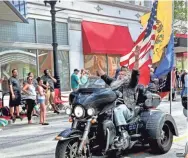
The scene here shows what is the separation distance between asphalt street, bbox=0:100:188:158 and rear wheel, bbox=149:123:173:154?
0.11 meters

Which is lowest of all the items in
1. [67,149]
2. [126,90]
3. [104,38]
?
[67,149]

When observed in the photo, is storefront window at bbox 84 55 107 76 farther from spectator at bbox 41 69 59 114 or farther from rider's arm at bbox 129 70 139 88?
rider's arm at bbox 129 70 139 88

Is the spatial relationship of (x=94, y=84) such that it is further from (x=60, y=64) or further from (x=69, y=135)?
(x=60, y=64)

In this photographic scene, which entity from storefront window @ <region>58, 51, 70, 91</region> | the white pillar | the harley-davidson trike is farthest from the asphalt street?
the white pillar

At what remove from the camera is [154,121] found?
21.2 feet

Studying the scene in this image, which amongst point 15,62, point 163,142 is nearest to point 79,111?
point 163,142

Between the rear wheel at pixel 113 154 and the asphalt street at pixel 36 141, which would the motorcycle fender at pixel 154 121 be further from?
the rear wheel at pixel 113 154

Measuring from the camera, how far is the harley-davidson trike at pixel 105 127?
5414 mm

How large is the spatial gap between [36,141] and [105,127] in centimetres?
324

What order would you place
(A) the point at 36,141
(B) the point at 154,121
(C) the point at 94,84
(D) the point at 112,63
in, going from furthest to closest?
(D) the point at 112,63
(A) the point at 36,141
(B) the point at 154,121
(C) the point at 94,84

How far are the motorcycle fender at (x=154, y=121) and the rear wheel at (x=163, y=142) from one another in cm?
10

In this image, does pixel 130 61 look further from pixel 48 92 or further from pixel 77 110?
pixel 48 92

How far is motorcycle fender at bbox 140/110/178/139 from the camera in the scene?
6.37 metres

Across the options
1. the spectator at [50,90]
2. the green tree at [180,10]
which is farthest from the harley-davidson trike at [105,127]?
the green tree at [180,10]
